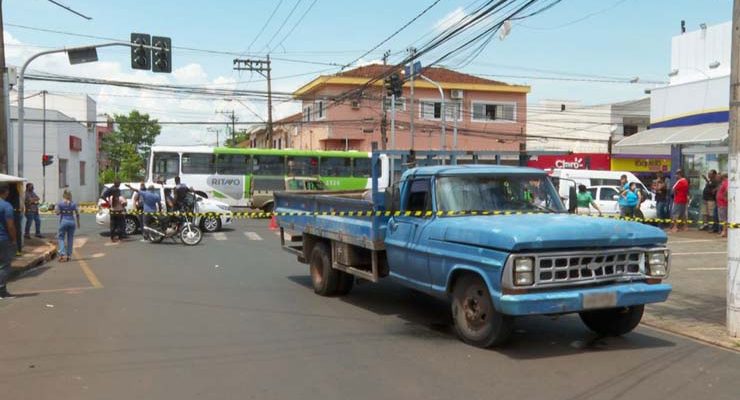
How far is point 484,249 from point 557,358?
130 cm

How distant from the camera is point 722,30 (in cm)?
1927

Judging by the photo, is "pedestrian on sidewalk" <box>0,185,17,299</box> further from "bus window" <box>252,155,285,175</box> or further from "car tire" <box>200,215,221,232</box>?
"bus window" <box>252,155,285,175</box>

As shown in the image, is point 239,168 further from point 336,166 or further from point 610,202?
point 610,202

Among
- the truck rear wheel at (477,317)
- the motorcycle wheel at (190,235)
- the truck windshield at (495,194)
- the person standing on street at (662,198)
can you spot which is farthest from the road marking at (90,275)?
the person standing on street at (662,198)

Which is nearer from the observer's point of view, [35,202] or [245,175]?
[35,202]

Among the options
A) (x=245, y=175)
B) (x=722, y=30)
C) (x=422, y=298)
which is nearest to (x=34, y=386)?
(x=422, y=298)

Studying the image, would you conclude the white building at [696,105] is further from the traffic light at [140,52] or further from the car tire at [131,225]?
the car tire at [131,225]

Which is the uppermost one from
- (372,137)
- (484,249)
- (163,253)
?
(372,137)

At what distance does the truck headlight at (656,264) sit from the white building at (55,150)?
40.5m

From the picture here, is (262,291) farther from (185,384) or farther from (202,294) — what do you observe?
(185,384)

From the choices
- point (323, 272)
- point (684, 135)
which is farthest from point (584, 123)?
point (323, 272)

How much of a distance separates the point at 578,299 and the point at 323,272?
4.67 metres

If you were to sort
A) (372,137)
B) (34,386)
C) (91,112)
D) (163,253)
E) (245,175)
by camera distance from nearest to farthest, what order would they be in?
(34,386) < (163,253) < (245,175) < (372,137) < (91,112)

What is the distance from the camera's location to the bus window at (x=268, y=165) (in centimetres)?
3259
